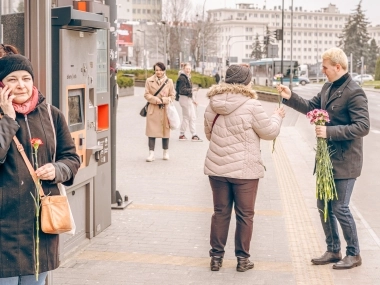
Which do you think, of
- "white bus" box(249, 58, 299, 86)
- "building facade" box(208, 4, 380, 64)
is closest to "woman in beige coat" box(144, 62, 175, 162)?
"white bus" box(249, 58, 299, 86)

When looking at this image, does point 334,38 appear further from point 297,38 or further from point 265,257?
point 265,257

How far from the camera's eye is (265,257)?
262 inches

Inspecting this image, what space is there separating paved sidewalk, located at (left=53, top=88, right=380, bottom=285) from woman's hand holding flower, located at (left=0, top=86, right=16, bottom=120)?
2444 mm

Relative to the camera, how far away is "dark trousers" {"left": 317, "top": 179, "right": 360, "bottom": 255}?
6.20 meters

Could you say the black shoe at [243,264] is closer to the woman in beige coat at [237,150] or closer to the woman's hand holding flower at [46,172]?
the woman in beige coat at [237,150]

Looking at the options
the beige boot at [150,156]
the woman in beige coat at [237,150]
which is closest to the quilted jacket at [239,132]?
the woman in beige coat at [237,150]

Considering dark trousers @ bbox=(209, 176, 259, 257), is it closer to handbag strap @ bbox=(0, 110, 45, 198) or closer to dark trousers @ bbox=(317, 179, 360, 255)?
dark trousers @ bbox=(317, 179, 360, 255)

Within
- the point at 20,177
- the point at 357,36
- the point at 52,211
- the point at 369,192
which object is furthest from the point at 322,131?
the point at 357,36

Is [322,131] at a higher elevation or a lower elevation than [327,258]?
higher

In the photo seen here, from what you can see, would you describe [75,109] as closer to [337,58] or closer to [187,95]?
[337,58]

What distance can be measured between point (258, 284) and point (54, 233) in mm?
2397

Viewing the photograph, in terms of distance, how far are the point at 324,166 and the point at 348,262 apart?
2.89 ft

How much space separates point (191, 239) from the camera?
7.30 metres

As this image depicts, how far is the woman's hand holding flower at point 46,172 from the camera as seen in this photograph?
3.78 metres
